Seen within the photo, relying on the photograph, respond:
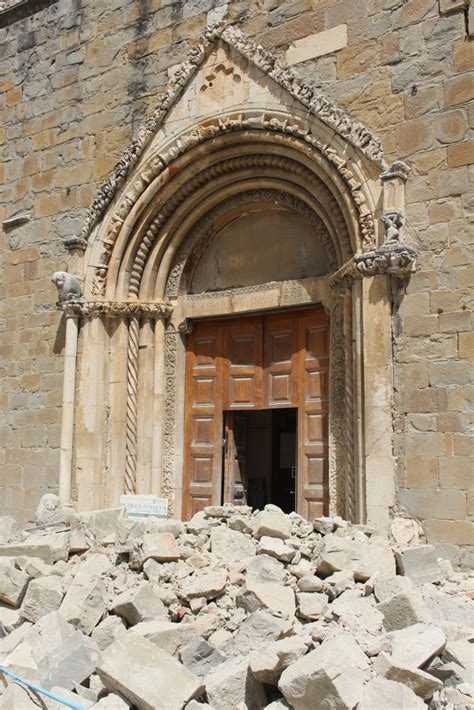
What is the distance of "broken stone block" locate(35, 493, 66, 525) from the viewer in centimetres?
736

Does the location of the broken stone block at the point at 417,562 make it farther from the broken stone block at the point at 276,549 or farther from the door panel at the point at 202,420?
the door panel at the point at 202,420

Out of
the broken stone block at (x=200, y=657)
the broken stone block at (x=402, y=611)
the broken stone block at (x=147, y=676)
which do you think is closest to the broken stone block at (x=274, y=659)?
the broken stone block at (x=147, y=676)

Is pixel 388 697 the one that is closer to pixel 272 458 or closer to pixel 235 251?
pixel 235 251

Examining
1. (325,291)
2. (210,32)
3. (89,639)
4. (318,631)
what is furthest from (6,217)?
(318,631)

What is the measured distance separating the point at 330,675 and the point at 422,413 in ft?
10.4

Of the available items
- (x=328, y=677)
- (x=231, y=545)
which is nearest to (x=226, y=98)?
(x=231, y=545)

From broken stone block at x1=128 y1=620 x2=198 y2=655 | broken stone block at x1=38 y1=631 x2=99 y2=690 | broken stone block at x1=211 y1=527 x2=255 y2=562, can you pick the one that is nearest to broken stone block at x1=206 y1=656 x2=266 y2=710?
broken stone block at x1=128 y1=620 x2=198 y2=655

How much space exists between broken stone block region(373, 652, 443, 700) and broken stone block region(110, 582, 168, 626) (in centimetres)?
154

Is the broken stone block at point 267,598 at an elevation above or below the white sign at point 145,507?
below

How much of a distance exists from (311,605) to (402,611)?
574mm

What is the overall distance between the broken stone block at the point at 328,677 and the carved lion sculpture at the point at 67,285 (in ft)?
17.9

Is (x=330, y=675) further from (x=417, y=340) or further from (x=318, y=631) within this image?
(x=417, y=340)

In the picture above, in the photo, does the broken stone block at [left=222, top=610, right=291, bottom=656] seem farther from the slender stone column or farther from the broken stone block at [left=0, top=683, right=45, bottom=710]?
the slender stone column

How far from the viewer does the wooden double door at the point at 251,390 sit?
7.25 m
